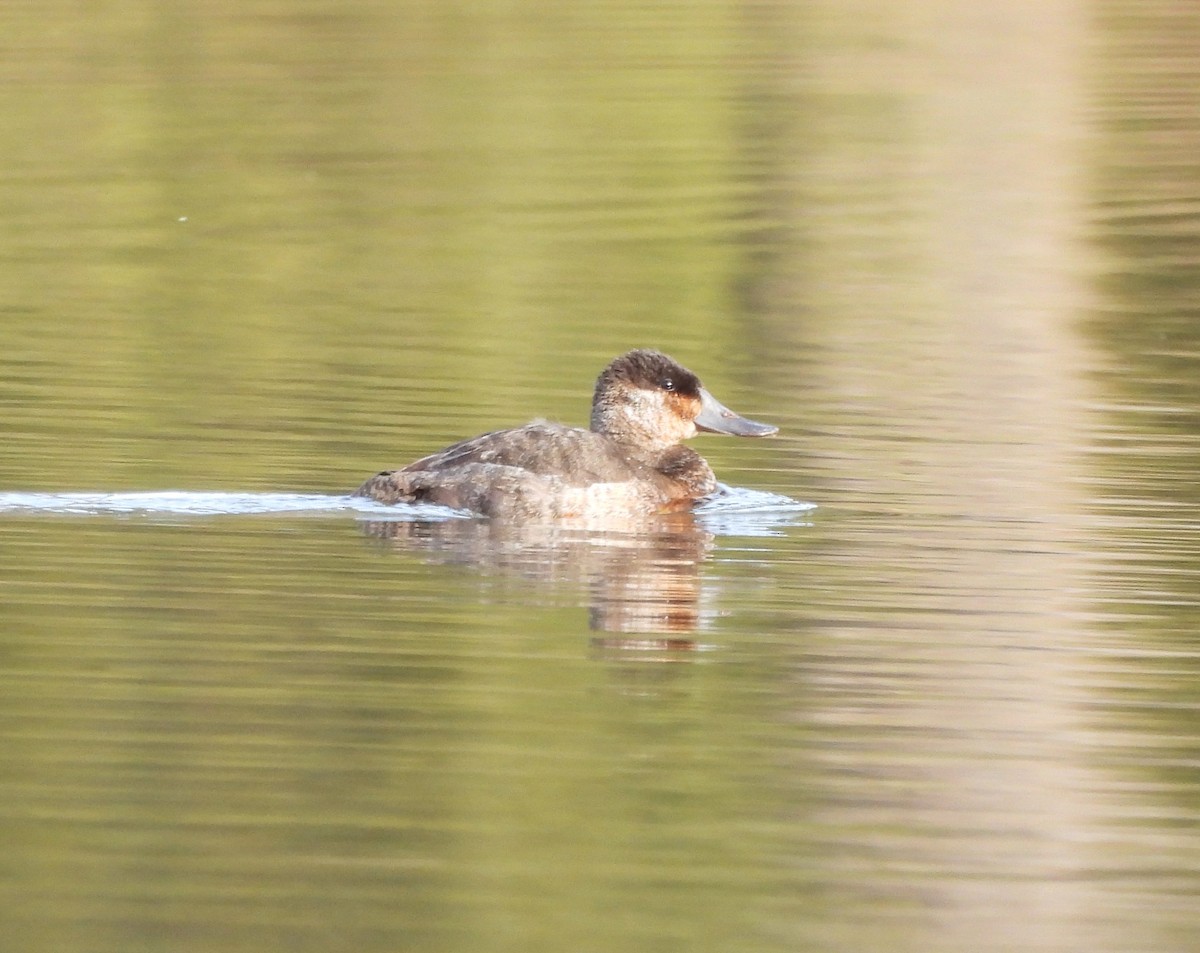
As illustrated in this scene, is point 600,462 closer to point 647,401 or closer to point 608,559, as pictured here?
point 647,401

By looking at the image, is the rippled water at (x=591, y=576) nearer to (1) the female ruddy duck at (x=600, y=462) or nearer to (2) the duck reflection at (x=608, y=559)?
(2) the duck reflection at (x=608, y=559)

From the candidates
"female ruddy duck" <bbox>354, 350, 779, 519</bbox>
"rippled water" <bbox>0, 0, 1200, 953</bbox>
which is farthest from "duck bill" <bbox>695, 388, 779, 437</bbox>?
"rippled water" <bbox>0, 0, 1200, 953</bbox>

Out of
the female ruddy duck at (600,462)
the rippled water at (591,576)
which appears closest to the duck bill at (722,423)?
the female ruddy duck at (600,462)

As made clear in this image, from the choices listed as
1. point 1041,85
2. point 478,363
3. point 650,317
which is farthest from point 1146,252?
point 1041,85

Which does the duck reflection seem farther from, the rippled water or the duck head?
the duck head

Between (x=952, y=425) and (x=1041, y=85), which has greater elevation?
(x=1041, y=85)

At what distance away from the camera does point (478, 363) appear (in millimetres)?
16297

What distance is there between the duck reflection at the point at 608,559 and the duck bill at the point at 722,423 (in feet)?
2.74

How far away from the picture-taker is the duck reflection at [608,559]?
31.5 ft

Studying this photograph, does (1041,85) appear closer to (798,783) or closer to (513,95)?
(513,95)

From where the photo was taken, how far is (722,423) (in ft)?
42.1

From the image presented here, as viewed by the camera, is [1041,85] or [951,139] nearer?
[951,139]

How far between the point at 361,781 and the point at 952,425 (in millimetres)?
7393

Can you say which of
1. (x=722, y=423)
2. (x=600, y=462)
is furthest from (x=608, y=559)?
(x=722, y=423)
